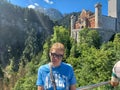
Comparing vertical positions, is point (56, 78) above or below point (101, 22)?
below

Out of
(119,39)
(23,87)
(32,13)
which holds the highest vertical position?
(32,13)

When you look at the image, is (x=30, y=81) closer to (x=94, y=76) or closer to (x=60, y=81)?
(x=94, y=76)

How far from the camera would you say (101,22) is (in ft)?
179

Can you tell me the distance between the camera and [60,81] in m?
3.93

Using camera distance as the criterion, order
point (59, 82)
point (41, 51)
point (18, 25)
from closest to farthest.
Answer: point (59, 82) → point (41, 51) → point (18, 25)

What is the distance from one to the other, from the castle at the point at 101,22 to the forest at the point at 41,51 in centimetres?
163

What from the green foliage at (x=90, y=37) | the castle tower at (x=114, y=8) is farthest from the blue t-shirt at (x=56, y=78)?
the castle tower at (x=114, y=8)

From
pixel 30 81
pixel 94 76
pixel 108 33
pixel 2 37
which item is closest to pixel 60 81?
pixel 94 76

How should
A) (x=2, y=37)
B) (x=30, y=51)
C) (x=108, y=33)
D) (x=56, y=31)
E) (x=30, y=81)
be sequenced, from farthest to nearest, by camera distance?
1. (x=2, y=37)
2. (x=30, y=51)
3. (x=108, y=33)
4. (x=56, y=31)
5. (x=30, y=81)

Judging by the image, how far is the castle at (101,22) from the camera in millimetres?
54375

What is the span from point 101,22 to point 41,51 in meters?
30.5

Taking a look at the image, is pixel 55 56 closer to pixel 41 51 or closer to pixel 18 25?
pixel 41 51

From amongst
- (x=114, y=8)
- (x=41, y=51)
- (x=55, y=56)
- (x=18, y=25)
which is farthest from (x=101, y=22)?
(x=18, y=25)

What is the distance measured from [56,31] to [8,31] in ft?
229
